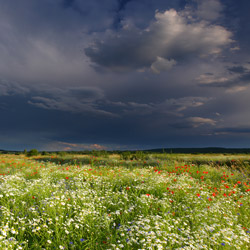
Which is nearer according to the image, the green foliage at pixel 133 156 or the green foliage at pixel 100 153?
the green foliage at pixel 133 156

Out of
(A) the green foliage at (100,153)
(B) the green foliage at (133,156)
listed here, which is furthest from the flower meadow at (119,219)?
(A) the green foliage at (100,153)

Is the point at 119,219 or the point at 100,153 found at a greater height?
the point at 100,153

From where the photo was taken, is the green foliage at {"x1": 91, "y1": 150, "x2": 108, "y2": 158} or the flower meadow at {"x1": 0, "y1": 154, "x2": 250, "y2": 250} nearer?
the flower meadow at {"x1": 0, "y1": 154, "x2": 250, "y2": 250}

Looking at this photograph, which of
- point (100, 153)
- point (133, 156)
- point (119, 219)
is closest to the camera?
point (119, 219)

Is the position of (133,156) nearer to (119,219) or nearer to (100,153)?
(100,153)

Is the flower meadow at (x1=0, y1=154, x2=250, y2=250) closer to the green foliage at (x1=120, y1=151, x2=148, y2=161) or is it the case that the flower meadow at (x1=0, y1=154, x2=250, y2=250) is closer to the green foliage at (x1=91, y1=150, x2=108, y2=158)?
the green foliage at (x1=120, y1=151, x2=148, y2=161)

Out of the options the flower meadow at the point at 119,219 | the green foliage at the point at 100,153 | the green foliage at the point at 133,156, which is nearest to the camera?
the flower meadow at the point at 119,219

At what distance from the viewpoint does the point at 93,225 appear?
474cm

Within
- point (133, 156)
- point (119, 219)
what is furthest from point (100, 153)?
point (119, 219)

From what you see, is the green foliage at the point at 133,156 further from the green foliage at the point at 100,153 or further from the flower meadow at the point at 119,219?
the flower meadow at the point at 119,219

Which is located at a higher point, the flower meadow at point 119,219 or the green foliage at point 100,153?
the green foliage at point 100,153

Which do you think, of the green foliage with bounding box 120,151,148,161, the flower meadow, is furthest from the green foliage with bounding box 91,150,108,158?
the flower meadow

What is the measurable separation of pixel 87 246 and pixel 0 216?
2.52 meters

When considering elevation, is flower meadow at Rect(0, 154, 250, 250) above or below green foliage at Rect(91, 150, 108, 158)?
below
